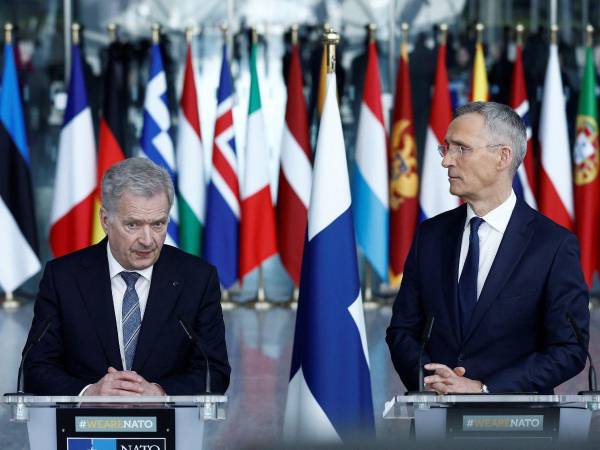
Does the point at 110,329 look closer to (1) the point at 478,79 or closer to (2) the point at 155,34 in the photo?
(2) the point at 155,34

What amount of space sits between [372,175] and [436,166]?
0.57 metres

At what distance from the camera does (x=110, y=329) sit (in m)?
3.24

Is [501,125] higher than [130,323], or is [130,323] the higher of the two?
[501,125]

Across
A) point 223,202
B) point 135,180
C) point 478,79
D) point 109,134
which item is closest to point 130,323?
point 135,180

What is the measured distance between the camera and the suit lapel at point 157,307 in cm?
323

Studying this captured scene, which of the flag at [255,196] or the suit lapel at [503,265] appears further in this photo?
the flag at [255,196]

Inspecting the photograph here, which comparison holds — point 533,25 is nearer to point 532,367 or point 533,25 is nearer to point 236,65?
point 236,65

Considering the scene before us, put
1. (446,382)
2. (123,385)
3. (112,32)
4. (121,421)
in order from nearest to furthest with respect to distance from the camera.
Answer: (121,421), (123,385), (446,382), (112,32)

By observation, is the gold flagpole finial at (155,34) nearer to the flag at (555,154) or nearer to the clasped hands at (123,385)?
the flag at (555,154)

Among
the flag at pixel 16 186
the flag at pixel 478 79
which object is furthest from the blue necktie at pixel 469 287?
the flag at pixel 16 186

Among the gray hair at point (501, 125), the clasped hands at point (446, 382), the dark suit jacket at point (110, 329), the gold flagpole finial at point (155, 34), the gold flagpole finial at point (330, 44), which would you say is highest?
the gold flagpole finial at point (155, 34)

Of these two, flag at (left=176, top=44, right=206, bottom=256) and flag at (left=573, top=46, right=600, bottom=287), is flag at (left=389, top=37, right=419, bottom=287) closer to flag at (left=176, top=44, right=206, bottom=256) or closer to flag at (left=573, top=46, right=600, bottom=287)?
flag at (left=573, top=46, right=600, bottom=287)

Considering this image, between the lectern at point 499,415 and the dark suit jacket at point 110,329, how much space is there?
2.62 feet

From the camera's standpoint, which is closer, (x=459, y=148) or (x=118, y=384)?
(x=118, y=384)
